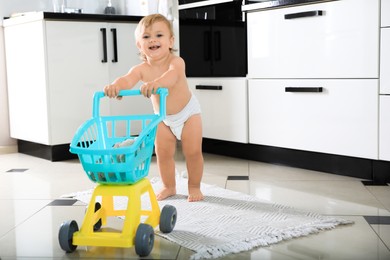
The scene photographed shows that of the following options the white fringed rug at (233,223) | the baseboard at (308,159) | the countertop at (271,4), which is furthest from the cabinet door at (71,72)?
the white fringed rug at (233,223)

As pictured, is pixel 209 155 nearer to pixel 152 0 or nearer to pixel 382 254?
pixel 152 0

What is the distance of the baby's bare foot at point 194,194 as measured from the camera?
2.45 meters

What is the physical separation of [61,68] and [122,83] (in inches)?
61.0

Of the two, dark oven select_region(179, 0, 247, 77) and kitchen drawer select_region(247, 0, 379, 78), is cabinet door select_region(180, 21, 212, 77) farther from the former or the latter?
kitchen drawer select_region(247, 0, 379, 78)

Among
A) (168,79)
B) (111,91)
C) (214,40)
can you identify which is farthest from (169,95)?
(214,40)

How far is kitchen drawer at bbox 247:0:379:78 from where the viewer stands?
2.65 m

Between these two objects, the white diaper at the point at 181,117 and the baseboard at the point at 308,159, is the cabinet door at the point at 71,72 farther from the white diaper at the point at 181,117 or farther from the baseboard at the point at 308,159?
the white diaper at the point at 181,117

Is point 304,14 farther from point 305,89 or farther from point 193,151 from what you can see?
point 193,151

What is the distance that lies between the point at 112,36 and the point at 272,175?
1414 mm

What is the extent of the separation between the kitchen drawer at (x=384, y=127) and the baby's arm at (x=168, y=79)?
0.92 metres

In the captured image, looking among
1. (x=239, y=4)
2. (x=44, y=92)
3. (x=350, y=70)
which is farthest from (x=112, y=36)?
(x=350, y=70)

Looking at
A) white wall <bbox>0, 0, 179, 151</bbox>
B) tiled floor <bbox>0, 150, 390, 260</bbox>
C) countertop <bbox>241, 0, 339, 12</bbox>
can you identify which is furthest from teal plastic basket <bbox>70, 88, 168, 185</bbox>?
white wall <bbox>0, 0, 179, 151</bbox>

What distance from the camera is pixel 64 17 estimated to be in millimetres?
3508

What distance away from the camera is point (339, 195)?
252cm
